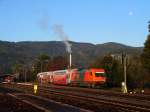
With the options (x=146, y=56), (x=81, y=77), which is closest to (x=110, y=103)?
(x=146, y=56)

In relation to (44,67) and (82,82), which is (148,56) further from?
(44,67)

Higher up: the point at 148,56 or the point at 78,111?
the point at 148,56

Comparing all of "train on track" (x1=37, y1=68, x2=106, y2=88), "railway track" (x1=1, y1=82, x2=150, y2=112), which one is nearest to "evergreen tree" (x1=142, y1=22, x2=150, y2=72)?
"train on track" (x1=37, y1=68, x2=106, y2=88)

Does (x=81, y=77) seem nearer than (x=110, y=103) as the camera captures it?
No

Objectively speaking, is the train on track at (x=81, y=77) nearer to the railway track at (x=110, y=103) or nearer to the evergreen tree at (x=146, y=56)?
the evergreen tree at (x=146, y=56)

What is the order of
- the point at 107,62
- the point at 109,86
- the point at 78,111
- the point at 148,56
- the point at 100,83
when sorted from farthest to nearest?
the point at 107,62
the point at 109,86
the point at 100,83
the point at 148,56
the point at 78,111

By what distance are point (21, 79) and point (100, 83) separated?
91.0 metres

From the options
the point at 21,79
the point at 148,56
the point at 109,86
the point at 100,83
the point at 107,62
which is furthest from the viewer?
the point at 21,79

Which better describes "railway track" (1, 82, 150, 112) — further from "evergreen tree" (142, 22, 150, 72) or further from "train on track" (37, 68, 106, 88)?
"train on track" (37, 68, 106, 88)

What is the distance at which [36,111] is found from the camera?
78.6 feet

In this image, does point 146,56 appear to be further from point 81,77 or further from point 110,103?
point 110,103

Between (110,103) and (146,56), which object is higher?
(146,56)

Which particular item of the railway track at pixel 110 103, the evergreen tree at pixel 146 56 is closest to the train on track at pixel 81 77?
the evergreen tree at pixel 146 56

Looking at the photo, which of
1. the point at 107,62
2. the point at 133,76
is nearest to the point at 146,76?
the point at 133,76
